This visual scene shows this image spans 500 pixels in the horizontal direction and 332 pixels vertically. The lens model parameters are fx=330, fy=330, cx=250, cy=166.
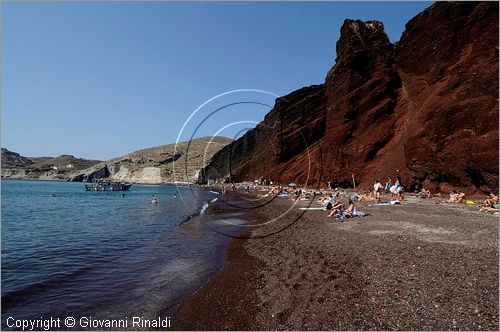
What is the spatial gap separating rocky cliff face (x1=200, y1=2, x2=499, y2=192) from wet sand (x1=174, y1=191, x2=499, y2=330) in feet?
49.7

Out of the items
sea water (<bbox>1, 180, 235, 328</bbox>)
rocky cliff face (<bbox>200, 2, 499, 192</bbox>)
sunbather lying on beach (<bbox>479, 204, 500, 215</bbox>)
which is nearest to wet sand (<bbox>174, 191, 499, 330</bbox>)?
sea water (<bbox>1, 180, 235, 328</bbox>)

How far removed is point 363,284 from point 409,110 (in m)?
41.3

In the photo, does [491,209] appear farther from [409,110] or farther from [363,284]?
[409,110]

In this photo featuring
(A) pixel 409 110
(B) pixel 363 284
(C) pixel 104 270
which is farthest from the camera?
(A) pixel 409 110

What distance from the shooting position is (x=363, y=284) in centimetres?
940

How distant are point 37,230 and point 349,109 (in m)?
47.7

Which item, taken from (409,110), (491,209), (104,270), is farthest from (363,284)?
(409,110)

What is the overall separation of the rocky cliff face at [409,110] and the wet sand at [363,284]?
15.1 meters

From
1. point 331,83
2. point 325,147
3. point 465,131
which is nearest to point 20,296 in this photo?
point 465,131

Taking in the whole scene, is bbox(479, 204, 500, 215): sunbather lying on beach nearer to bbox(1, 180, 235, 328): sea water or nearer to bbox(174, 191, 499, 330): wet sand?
bbox(174, 191, 499, 330): wet sand

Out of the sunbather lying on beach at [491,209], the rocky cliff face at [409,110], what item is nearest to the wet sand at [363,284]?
the sunbather lying on beach at [491,209]

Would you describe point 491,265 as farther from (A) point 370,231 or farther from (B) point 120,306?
(B) point 120,306

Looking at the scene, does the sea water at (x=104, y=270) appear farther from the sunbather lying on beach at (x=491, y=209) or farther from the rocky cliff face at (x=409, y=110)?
the rocky cliff face at (x=409, y=110)

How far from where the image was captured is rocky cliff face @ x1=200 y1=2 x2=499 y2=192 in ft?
93.1
